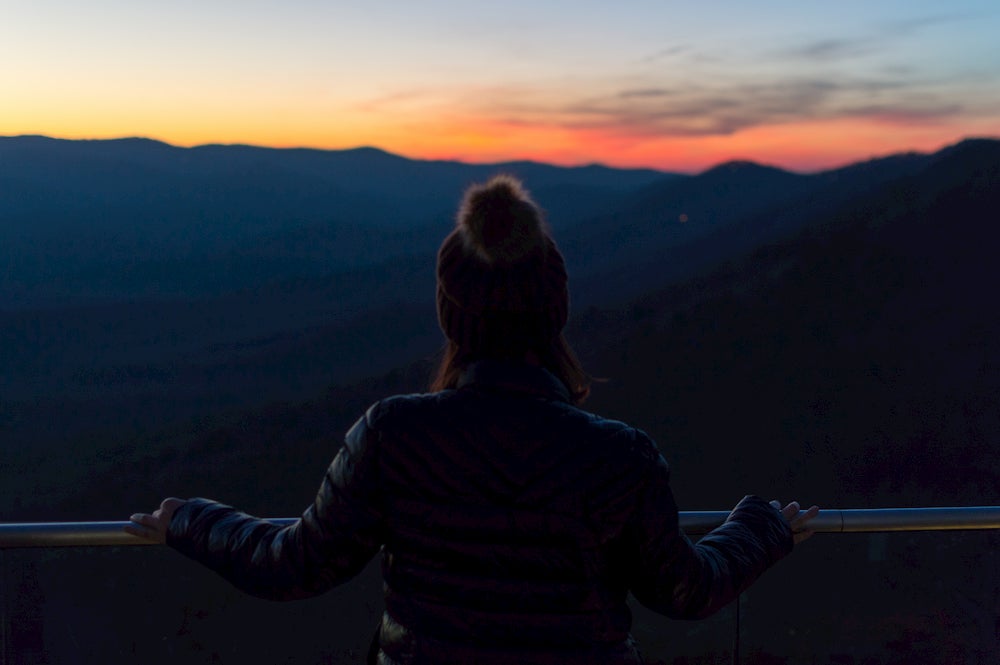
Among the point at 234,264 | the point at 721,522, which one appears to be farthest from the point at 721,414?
the point at 234,264

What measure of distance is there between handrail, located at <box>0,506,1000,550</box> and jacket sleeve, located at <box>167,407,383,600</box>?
1.17ft

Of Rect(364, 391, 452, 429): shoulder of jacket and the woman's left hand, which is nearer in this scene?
Rect(364, 391, 452, 429): shoulder of jacket

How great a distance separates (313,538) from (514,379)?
0.41m

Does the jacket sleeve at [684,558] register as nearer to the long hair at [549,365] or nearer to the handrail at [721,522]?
the long hair at [549,365]

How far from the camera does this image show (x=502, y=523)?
4.82 ft

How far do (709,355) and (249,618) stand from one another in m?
47.8

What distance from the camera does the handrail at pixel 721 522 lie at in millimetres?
2365

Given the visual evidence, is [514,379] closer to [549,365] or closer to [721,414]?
[549,365]

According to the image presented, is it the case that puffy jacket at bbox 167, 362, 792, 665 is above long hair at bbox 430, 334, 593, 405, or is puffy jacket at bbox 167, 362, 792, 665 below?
below

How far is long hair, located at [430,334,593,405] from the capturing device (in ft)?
5.21

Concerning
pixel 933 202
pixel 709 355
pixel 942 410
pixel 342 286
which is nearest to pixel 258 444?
pixel 709 355

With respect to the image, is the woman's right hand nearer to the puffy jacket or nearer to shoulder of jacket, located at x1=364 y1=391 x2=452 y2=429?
the puffy jacket

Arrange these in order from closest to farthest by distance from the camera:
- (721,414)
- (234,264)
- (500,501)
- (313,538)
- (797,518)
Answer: (500,501), (313,538), (797,518), (721,414), (234,264)

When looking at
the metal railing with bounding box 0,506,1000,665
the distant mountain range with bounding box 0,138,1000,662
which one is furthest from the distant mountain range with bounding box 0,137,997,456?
the metal railing with bounding box 0,506,1000,665
